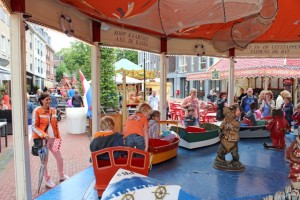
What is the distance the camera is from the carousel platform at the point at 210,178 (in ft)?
12.7

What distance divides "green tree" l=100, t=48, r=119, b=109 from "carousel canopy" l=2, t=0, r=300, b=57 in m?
4.59

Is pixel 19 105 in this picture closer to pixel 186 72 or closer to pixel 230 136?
pixel 230 136

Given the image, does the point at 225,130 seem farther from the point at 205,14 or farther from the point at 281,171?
the point at 205,14

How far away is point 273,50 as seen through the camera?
8.76m

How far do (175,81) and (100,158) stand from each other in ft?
98.9

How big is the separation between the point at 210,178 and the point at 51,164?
4096 millimetres

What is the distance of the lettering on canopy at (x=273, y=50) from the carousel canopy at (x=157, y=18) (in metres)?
1.00

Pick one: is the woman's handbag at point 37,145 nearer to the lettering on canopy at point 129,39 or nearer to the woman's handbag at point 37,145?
the woman's handbag at point 37,145

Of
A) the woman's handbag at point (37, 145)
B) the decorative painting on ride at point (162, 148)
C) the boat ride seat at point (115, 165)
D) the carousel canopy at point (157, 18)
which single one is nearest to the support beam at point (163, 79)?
the carousel canopy at point (157, 18)

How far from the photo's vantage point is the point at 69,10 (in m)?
4.80

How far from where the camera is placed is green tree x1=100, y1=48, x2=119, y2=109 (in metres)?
11.7

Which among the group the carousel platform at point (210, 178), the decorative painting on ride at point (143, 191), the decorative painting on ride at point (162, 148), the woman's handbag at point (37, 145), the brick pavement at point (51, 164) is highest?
the decorative painting on ride at point (143, 191)

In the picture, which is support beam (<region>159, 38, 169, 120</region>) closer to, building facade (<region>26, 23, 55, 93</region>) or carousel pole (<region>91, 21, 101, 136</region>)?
carousel pole (<region>91, 21, 101, 136</region>)

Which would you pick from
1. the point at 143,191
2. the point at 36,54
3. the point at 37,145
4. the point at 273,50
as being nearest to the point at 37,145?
the point at 37,145
